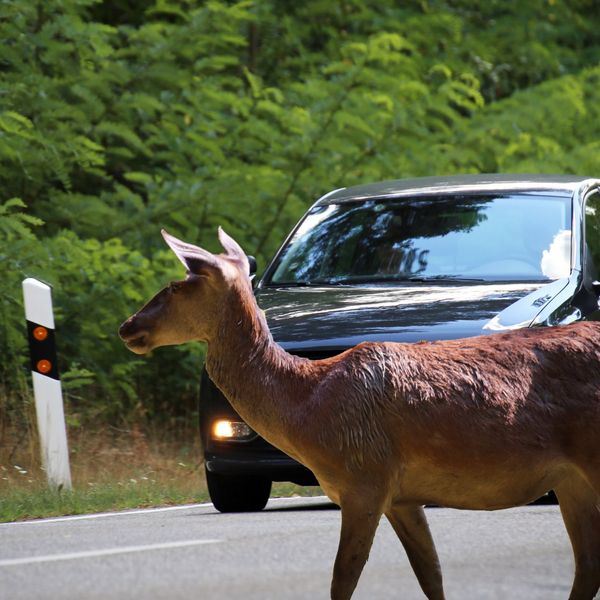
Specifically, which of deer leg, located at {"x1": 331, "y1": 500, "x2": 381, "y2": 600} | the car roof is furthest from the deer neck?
the car roof

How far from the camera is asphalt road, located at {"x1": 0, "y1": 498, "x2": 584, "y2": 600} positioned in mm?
6379

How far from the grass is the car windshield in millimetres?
1509

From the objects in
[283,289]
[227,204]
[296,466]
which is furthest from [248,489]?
[227,204]

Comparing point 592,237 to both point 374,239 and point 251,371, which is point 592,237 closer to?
point 374,239

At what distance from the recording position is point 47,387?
35.1 ft

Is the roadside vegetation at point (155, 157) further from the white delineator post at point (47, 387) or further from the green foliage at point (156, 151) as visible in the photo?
the white delineator post at point (47, 387)

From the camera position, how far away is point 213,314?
5.83 meters

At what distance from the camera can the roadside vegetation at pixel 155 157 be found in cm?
1414

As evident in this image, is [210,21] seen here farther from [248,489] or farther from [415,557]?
[415,557]

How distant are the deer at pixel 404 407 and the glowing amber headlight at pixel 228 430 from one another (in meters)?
3.12

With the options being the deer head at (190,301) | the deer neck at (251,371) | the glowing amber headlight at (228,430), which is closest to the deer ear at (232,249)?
the deer head at (190,301)

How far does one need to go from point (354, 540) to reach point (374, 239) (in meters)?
5.03

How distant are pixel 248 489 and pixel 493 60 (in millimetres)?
12557

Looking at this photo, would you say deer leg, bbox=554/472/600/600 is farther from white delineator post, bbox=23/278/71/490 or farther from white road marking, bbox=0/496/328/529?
white delineator post, bbox=23/278/71/490
